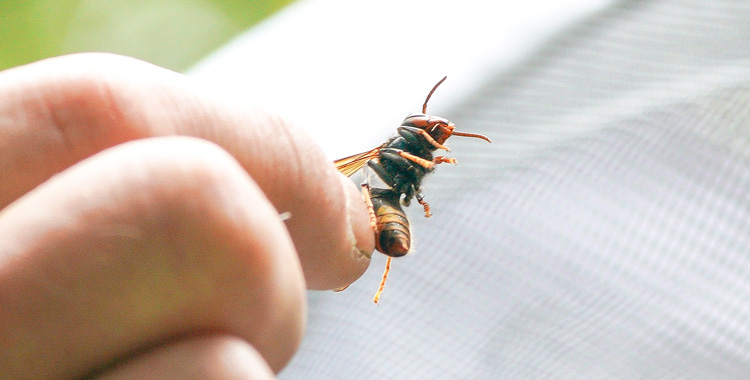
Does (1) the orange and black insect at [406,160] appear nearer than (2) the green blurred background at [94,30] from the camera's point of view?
Yes

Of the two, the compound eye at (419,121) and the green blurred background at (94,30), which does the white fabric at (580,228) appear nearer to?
the compound eye at (419,121)

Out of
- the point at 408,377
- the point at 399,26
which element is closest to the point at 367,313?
the point at 408,377

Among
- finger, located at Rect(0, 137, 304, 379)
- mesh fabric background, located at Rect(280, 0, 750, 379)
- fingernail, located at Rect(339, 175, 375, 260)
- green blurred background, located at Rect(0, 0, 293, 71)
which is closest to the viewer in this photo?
finger, located at Rect(0, 137, 304, 379)

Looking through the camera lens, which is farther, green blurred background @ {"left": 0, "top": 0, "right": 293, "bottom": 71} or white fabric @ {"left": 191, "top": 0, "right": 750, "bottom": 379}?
green blurred background @ {"left": 0, "top": 0, "right": 293, "bottom": 71}

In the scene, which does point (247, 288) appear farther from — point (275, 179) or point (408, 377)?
point (408, 377)

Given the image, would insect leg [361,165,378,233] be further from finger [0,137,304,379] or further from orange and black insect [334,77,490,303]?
finger [0,137,304,379]

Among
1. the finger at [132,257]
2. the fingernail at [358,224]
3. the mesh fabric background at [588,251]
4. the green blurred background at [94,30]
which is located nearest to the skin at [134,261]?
the finger at [132,257]

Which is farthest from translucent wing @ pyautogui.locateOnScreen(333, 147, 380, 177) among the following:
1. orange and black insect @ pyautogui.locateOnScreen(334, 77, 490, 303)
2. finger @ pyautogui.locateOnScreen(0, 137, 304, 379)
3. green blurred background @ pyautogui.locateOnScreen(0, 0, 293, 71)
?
green blurred background @ pyautogui.locateOnScreen(0, 0, 293, 71)
